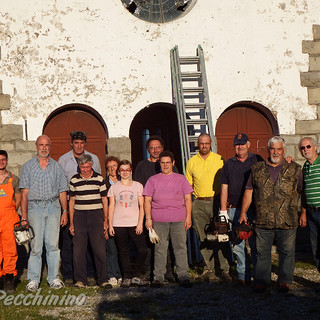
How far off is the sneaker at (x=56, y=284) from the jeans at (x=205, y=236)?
185 cm

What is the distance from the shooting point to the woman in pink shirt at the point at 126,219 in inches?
259

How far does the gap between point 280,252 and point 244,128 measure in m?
3.85

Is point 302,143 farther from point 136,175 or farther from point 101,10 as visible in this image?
point 101,10

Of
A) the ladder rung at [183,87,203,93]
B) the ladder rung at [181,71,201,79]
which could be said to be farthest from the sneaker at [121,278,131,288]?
the ladder rung at [181,71,201,79]

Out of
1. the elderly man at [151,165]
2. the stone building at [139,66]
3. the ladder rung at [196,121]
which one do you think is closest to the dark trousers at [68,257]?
the elderly man at [151,165]

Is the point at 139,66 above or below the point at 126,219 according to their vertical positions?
above

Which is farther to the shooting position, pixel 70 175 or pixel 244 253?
pixel 70 175

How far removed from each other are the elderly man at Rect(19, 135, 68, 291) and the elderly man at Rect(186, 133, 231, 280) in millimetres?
1739

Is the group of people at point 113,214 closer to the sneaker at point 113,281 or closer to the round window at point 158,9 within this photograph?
the sneaker at point 113,281

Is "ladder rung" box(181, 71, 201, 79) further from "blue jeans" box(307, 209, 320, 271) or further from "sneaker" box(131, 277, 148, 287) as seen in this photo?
"sneaker" box(131, 277, 148, 287)

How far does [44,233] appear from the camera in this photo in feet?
21.8

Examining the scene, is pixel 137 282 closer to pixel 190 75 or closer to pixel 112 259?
pixel 112 259

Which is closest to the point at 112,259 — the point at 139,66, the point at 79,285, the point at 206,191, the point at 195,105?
the point at 79,285

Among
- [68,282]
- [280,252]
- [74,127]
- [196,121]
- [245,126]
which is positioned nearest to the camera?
[280,252]
